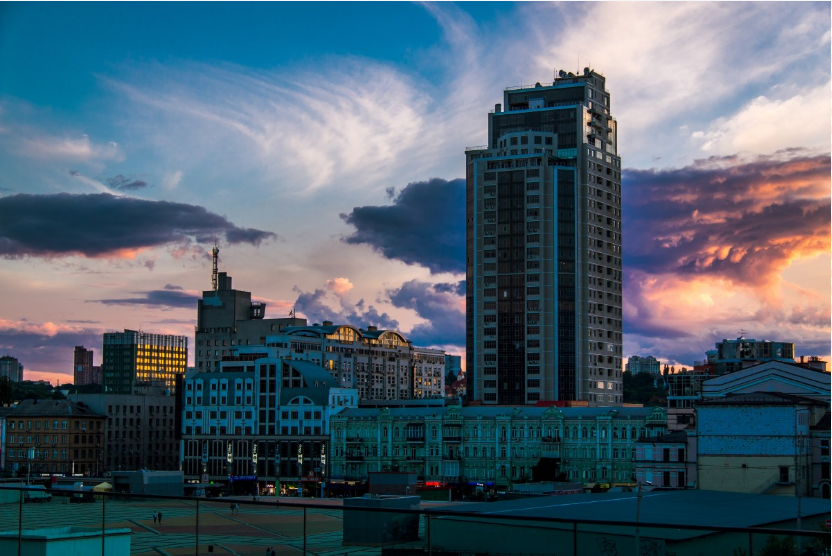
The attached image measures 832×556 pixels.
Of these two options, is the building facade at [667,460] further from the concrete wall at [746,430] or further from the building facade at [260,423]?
the building facade at [260,423]

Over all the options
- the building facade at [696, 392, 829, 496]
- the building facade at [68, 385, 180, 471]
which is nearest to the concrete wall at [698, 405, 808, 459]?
the building facade at [696, 392, 829, 496]

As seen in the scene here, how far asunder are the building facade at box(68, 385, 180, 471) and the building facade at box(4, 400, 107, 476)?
15.1ft

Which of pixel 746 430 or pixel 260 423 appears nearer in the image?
pixel 746 430

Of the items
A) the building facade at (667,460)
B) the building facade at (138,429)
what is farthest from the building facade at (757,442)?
the building facade at (138,429)

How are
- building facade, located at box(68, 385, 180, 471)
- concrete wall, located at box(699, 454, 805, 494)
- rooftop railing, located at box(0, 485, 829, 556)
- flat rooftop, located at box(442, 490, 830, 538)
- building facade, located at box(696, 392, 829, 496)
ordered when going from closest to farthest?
rooftop railing, located at box(0, 485, 829, 556) → flat rooftop, located at box(442, 490, 830, 538) → building facade, located at box(696, 392, 829, 496) → concrete wall, located at box(699, 454, 805, 494) → building facade, located at box(68, 385, 180, 471)

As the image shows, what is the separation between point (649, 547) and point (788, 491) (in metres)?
59.9

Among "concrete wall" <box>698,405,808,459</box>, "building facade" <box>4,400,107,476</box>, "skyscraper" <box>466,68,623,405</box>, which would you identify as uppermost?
"skyscraper" <box>466,68,623,405</box>

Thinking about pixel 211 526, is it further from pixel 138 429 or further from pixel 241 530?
pixel 138 429

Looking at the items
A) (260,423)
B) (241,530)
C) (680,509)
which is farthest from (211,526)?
(260,423)

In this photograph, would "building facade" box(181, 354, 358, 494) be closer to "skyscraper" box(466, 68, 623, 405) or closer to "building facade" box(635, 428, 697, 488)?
"skyscraper" box(466, 68, 623, 405)

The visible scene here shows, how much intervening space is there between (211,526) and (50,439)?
481ft

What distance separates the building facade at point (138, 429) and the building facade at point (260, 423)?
26.2 ft

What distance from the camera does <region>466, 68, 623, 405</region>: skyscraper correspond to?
607 ft

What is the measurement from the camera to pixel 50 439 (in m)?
164
